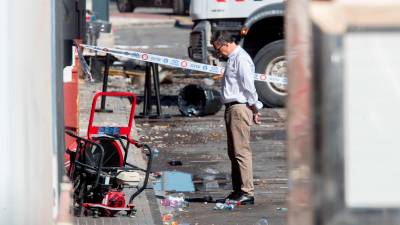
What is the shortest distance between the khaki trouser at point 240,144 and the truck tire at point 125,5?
84.4 ft

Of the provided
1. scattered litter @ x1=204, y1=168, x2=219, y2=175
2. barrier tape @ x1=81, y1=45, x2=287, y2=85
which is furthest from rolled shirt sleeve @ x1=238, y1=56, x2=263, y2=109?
barrier tape @ x1=81, y1=45, x2=287, y2=85

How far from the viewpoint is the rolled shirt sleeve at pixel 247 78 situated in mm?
9219

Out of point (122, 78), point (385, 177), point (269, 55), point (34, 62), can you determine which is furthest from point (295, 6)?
point (122, 78)

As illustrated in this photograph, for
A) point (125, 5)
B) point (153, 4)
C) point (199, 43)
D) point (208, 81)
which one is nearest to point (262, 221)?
point (199, 43)

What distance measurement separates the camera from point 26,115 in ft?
10.6

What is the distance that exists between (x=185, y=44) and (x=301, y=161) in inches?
952

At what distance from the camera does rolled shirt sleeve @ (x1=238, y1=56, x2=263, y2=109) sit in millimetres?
9219

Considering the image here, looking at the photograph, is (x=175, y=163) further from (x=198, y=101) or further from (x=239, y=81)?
(x=198, y=101)

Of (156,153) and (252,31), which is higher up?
(252,31)

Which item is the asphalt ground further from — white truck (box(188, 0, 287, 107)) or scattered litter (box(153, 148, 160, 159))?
white truck (box(188, 0, 287, 107))

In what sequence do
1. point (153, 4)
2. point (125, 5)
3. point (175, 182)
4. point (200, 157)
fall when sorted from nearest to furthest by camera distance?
1. point (175, 182)
2. point (200, 157)
3. point (153, 4)
4. point (125, 5)

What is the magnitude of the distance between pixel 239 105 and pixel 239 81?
231 mm

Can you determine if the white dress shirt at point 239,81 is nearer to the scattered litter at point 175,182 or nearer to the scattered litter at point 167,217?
the scattered litter at point 167,217

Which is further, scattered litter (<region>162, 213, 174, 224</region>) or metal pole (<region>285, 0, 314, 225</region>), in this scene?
scattered litter (<region>162, 213, 174, 224</region>)
